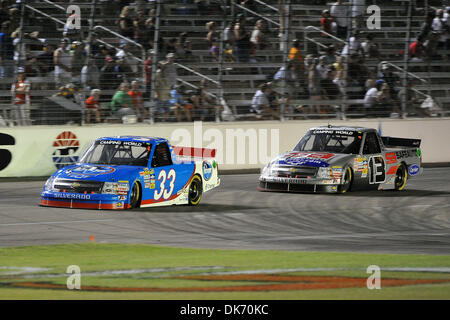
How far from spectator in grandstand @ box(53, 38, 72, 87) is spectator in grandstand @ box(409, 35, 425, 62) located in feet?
29.3

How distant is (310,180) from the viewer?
16812 mm

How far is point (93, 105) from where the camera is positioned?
1989 cm

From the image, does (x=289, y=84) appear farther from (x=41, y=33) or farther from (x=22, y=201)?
(x=22, y=201)

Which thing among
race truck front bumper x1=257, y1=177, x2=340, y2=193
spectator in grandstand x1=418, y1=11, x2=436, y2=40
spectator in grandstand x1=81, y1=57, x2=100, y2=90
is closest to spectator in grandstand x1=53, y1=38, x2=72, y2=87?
spectator in grandstand x1=81, y1=57, x2=100, y2=90

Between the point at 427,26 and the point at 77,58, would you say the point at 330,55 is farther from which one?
the point at 77,58

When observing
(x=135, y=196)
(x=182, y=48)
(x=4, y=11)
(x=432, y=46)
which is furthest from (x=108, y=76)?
(x=432, y=46)

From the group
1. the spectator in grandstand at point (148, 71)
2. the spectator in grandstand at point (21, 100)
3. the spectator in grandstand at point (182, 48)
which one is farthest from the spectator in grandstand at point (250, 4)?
the spectator in grandstand at point (21, 100)

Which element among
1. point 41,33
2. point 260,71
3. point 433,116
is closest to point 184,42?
point 260,71

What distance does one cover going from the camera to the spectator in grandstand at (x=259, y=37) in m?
22.1

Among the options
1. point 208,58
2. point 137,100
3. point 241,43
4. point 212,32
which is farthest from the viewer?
point 241,43

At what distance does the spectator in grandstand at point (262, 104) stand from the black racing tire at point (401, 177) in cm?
426

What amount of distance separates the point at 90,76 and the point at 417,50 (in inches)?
350

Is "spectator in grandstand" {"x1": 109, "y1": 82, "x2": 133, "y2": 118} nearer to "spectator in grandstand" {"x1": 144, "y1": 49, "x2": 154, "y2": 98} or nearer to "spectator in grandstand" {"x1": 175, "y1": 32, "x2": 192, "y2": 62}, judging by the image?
"spectator in grandstand" {"x1": 144, "y1": 49, "x2": 154, "y2": 98}

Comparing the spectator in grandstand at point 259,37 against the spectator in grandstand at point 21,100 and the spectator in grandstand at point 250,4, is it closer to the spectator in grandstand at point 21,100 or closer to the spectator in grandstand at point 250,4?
the spectator in grandstand at point 250,4
